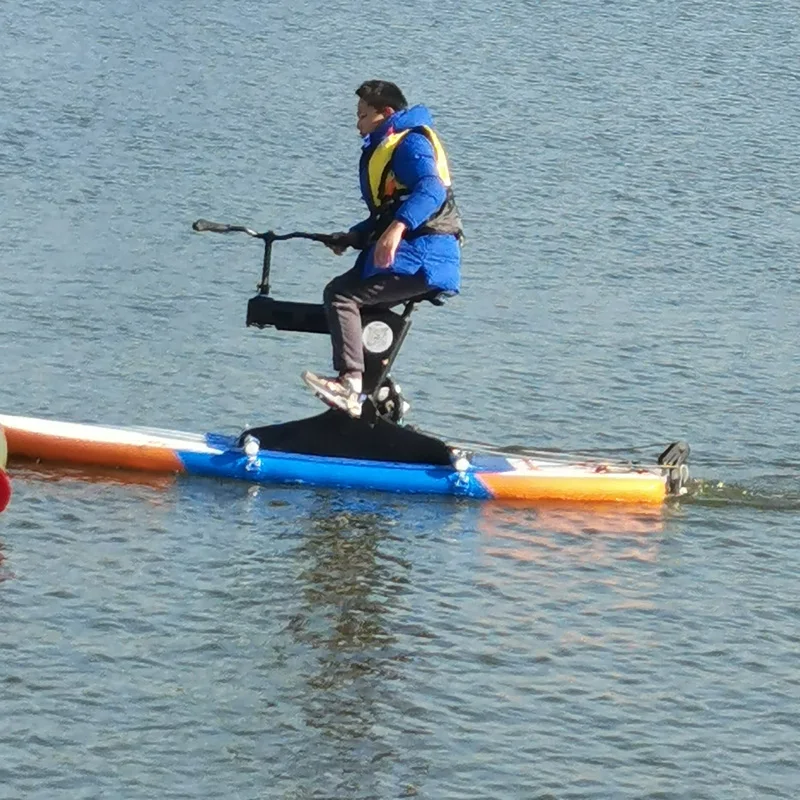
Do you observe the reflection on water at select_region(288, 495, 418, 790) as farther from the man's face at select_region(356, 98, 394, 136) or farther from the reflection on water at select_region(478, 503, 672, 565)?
the man's face at select_region(356, 98, 394, 136)

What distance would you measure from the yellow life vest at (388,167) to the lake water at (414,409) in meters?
1.57

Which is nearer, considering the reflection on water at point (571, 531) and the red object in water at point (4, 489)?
the red object in water at point (4, 489)

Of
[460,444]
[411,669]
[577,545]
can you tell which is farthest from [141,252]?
[411,669]

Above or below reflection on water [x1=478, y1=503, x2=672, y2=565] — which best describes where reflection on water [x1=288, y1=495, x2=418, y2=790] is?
below

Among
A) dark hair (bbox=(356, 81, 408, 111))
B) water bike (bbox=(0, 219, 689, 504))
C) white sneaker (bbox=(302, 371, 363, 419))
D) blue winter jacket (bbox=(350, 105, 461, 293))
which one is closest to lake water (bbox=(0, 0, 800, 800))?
water bike (bbox=(0, 219, 689, 504))

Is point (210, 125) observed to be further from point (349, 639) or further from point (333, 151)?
point (349, 639)

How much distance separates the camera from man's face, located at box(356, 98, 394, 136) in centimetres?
1072

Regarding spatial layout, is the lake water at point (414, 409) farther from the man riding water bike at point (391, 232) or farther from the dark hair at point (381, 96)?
the dark hair at point (381, 96)

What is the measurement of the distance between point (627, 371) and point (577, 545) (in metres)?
3.26

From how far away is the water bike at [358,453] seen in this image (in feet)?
36.4

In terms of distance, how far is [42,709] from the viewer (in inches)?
329

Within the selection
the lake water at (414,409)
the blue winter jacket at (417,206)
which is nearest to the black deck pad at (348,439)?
the lake water at (414,409)

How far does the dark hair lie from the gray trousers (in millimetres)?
817

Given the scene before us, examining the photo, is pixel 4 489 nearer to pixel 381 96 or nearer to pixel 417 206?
pixel 417 206
